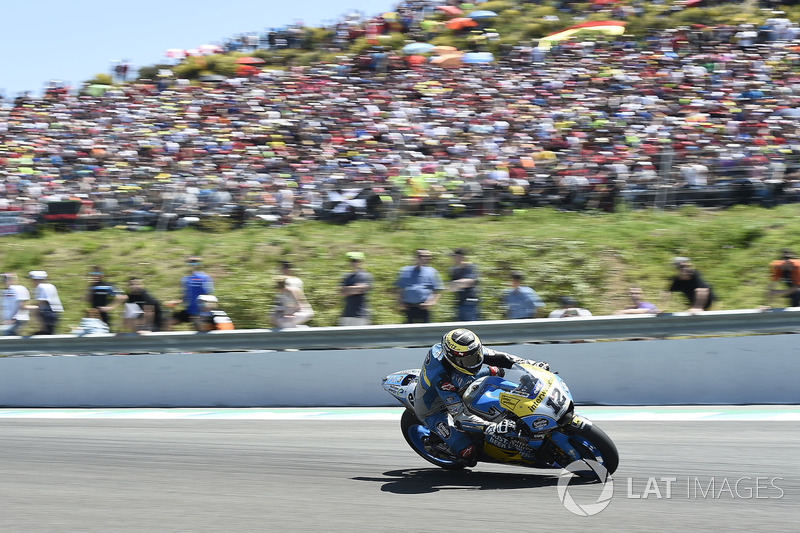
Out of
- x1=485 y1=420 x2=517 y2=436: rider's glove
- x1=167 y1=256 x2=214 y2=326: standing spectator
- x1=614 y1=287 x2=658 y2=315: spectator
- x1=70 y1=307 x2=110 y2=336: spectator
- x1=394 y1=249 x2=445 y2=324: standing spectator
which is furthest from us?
x1=70 y1=307 x2=110 y2=336: spectator

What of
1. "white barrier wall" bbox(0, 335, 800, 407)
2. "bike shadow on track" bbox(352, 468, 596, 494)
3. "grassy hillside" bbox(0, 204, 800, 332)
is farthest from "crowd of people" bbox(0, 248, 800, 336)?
"bike shadow on track" bbox(352, 468, 596, 494)

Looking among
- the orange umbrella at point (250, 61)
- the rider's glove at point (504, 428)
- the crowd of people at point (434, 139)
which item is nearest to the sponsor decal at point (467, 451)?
the rider's glove at point (504, 428)

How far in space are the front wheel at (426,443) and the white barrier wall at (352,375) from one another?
2886 mm

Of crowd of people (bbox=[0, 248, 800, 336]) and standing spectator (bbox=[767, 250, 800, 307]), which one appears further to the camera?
crowd of people (bbox=[0, 248, 800, 336])

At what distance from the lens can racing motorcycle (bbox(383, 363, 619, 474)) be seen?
558 cm

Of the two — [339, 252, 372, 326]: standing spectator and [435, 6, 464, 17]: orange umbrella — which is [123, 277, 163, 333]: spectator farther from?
[435, 6, 464, 17]: orange umbrella

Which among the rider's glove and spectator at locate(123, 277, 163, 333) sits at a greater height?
the rider's glove

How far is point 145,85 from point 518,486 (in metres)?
19.2

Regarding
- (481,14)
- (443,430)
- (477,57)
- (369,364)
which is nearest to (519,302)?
(369,364)

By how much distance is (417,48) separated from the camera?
22.6 m

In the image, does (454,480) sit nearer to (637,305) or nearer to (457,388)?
(457,388)

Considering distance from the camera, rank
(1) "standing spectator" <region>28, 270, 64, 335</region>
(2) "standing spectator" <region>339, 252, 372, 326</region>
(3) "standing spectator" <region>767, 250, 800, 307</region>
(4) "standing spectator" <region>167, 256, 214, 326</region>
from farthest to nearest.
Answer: (1) "standing spectator" <region>28, 270, 64, 335</region>
(4) "standing spectator" <region>167, 256, 214, 326</region>
(2) "standing spectator" <region>339, 252, 372, 326</region>
(3) "standing spectator" <region>767, 250, 800, 307</region>

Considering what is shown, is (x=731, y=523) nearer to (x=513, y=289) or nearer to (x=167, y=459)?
(x=167, y=459)

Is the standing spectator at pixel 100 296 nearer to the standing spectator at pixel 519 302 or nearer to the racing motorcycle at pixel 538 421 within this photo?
the standing spectator at pixel 519 302
